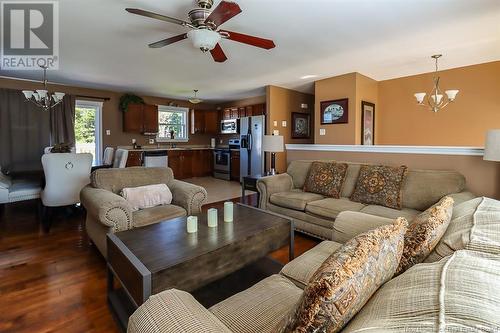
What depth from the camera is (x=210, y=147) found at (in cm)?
823

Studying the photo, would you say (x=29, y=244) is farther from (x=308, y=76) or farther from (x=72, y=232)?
(x=308, y=76)

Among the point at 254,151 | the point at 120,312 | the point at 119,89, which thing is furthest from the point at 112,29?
the point at 254,151

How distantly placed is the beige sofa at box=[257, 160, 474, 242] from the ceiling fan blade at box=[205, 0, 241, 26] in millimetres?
1768

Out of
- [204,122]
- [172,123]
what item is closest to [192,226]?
[172,123]

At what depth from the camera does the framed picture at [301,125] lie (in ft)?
19.8

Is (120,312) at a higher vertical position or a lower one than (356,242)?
lower

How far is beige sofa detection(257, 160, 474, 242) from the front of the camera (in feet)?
8.09

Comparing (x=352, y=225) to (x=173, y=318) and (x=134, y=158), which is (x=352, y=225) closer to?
(x=173, y=318)

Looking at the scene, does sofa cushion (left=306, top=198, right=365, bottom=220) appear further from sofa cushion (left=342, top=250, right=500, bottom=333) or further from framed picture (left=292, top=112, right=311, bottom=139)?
framed picture (left=292, top=112, right=311, bottom=139)

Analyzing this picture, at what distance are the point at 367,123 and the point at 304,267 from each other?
4112 millimetres

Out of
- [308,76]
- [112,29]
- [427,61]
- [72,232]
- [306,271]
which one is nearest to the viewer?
[306,271]

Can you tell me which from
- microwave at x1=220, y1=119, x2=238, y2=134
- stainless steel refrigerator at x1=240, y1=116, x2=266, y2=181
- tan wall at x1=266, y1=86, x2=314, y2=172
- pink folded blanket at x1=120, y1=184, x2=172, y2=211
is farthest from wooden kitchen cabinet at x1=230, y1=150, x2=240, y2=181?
pink folded blanket at x1=120, y1=184, x2=172, y2=211

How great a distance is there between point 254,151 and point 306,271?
498cm

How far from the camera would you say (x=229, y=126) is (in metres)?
7.65
